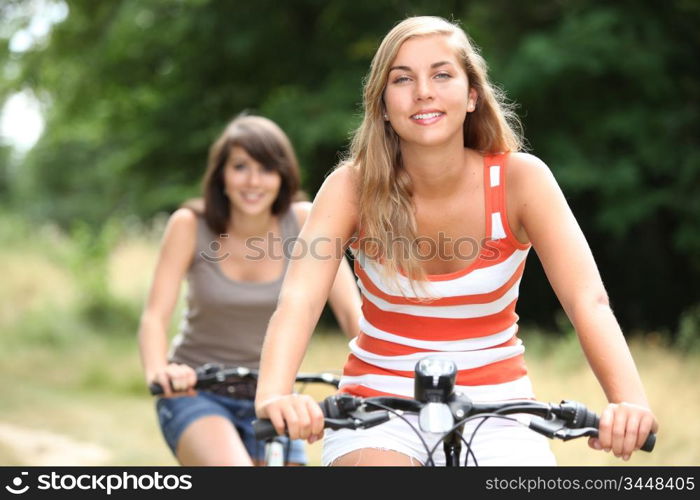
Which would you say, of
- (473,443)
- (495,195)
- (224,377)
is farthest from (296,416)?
(224,377)

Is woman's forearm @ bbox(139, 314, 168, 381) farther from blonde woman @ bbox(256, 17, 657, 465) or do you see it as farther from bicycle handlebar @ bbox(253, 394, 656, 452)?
bicycle handlebar @ bbox(253, 394, 656, 452)

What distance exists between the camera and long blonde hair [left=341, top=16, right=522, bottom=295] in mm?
2654

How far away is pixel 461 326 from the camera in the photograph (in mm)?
2613

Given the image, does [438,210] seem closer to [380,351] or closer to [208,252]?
[380,351]

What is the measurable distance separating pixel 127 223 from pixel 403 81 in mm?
16354

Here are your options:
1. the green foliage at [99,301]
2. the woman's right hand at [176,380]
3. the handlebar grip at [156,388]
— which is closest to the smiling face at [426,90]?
the woman's right hand at [176,380]

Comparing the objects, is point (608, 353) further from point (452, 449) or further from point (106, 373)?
point (106, 373)

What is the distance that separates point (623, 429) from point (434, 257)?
829mm

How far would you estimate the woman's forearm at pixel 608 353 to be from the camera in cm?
234

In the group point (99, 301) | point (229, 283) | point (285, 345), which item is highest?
point (99, 301)

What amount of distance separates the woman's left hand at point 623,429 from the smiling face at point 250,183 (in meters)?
2.45

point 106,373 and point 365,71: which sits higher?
point 365,71

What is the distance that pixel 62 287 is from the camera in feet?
43.2

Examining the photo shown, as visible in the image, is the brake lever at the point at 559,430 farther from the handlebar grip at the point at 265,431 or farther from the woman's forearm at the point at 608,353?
the handlebar grip at the point at 265,431
